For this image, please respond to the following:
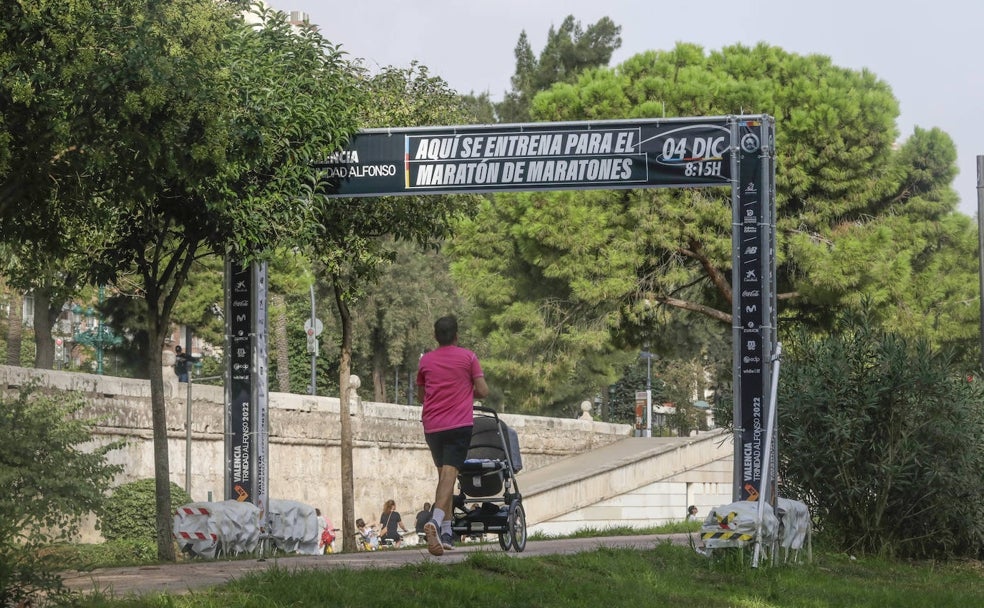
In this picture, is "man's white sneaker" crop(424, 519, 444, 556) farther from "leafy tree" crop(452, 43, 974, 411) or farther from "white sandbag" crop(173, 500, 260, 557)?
"leafy tree" crop(452, 43, 974, 411)

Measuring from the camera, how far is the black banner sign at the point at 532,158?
50.7ft

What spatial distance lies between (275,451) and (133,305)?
6.38 m

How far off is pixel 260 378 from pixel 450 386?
18.2 ft

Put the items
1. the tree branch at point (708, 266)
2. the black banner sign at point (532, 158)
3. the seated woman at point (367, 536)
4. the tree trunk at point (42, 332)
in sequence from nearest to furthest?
the black banner sign at point (532, 158)
the seated woman at point (367, 536)
the tree branch at point (708, 266)
the tree trunk at point (42, 332)

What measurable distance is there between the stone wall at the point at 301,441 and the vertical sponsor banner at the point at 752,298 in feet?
36.1

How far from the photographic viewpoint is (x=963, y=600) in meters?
10.8

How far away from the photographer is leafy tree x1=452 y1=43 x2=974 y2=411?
103 feet

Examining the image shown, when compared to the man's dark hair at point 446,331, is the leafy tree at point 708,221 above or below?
above

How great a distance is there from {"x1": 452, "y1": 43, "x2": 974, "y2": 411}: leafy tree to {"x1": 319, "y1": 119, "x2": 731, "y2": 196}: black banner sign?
50.9ft

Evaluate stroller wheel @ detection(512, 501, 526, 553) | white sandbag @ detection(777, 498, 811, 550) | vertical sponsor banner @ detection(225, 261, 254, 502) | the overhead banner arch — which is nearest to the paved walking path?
stroller wheel @ detection(512, 501, 526, 553)

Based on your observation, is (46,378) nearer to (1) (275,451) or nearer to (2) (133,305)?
(1) (275,451)

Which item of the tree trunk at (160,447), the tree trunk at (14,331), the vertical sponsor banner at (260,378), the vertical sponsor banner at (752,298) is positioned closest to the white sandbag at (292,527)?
the vertical sponsor banner at (260,378)

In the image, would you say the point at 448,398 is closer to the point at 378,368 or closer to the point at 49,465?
the point at 49,465

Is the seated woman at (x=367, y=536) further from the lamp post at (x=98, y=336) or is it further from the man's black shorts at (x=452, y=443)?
the man's black shorts at (x=452, y=443)
